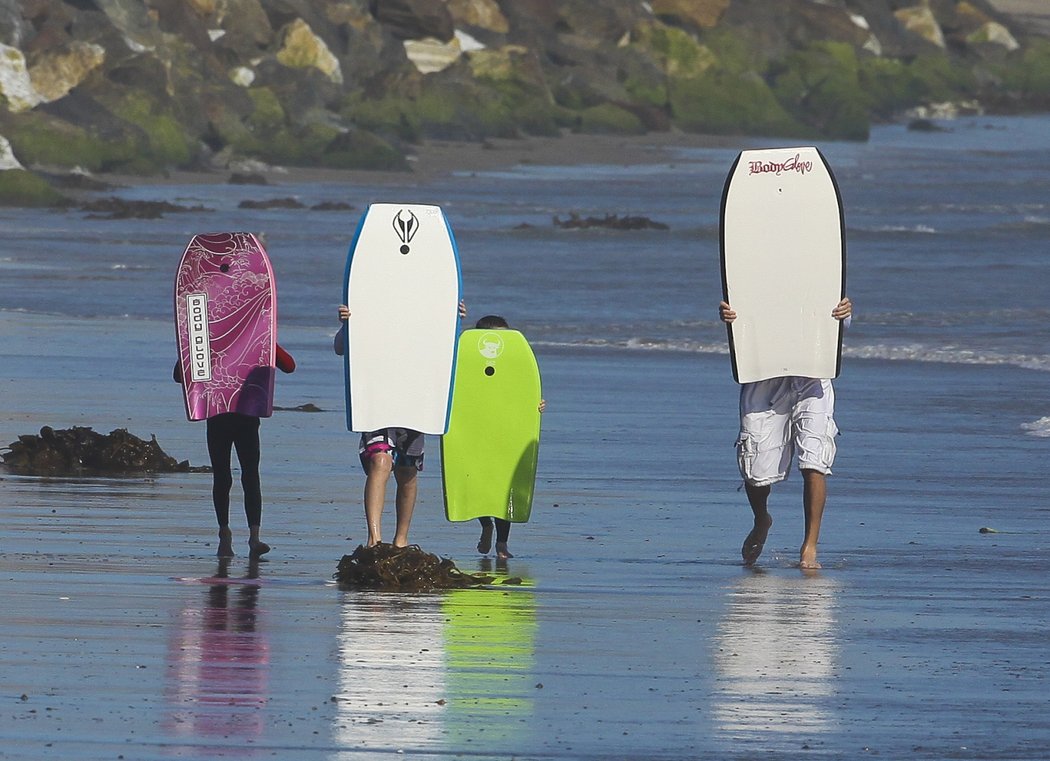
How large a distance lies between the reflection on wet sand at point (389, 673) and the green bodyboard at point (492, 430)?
1412 millimetres

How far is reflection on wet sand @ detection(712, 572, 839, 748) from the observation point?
5840 millimetres

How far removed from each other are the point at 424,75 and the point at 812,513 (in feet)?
176

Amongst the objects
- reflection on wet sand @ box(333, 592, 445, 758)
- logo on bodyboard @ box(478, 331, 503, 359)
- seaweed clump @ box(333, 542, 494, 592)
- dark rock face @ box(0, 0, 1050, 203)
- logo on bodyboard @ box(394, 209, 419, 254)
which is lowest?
reflection on wet sand @ box(333, 592, 445, 758)

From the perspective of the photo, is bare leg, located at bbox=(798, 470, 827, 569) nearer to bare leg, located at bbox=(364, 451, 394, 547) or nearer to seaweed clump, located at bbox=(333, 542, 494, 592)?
seaweed clump, located at bbox=(333, 542, 494, 592)

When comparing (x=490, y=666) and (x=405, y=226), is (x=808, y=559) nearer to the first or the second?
(x=405, y=226)

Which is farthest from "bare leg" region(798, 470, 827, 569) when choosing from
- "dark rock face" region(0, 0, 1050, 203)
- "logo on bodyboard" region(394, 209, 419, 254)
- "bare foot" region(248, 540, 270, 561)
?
"dark rock face" region(0, 0, 1050, 203)

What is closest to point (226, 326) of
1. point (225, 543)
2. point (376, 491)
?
point (225, 543)

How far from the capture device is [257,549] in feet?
27.5

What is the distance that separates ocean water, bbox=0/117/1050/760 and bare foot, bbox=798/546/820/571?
0.11 m

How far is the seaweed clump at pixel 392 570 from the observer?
7.72 m

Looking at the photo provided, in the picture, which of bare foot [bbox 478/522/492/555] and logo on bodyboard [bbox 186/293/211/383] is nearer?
bare foot [bbox 478/522/492/555]

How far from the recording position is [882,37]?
10744 cm

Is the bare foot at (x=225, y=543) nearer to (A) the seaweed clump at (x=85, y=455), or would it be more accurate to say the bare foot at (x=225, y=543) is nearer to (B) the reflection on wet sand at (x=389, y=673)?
(B) the reflection on wet sand at (x=389, y=673)

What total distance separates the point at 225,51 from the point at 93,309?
3939 centimetres
